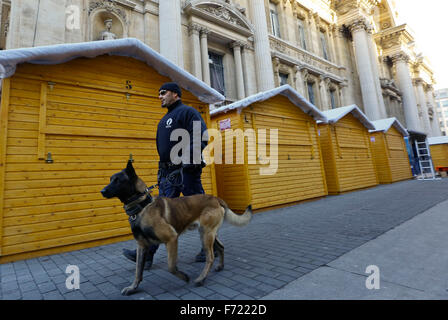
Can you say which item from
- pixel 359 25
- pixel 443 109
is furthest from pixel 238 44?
pixel 443 109

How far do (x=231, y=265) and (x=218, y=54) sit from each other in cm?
1495

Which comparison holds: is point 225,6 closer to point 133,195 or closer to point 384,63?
point 133,195

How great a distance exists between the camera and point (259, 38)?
54.2 ft

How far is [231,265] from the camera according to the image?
3219 mm

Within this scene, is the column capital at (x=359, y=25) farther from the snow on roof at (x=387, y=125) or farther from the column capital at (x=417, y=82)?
the column capital at (x=417, y=82)

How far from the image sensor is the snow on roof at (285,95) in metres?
7.86

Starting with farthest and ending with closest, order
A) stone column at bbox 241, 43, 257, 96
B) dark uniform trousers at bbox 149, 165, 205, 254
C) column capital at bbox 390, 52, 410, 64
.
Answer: column capital at bbox 390, 52, 410, 64 < stone column at bbox 241, 43, 257, 96 < dark uniform trousers at bbox 149, 165, 205, 254

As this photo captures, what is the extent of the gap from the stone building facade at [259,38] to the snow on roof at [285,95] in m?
4.93

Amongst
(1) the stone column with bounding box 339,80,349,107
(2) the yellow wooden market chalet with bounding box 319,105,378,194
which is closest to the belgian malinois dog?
(2) the yellow wooden market chalet with bounding box 319,105,378,194

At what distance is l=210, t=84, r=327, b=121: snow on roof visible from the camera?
7.86 m

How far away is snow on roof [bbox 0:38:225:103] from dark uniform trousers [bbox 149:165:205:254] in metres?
3.57
